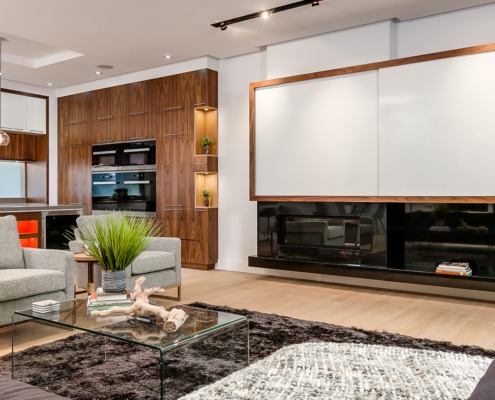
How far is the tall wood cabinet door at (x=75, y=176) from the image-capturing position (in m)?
7.74

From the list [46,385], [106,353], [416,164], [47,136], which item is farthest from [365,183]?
[47,136]

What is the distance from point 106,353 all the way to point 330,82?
3.56m

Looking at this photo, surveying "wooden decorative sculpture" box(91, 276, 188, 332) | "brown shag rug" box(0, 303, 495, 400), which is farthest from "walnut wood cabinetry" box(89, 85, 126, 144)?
"wooden decorative sculpture" box(91, 276, 188, 332)

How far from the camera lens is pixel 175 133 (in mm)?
6633

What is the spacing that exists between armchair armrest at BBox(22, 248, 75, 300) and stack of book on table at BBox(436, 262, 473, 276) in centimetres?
321

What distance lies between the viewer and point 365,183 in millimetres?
4898

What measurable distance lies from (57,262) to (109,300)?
1094mm

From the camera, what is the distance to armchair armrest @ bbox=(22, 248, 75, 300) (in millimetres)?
3596

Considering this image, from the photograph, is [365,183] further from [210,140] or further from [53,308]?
[53,308]

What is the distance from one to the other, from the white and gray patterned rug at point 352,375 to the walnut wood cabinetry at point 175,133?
350 cm

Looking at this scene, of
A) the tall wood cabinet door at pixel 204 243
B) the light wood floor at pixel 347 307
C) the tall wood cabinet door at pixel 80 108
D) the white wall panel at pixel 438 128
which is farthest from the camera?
the tall wood cabinet door at pixel 80 108

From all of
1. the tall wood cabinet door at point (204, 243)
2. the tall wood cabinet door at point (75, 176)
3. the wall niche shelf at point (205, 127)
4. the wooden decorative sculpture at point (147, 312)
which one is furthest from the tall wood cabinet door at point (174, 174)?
the wooden decorative sculpture at point (147, 312)

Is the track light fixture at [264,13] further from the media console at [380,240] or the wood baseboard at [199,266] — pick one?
the wood baseboard at [199,266]

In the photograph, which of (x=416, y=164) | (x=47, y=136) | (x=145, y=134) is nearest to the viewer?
(x=416, y=164)
